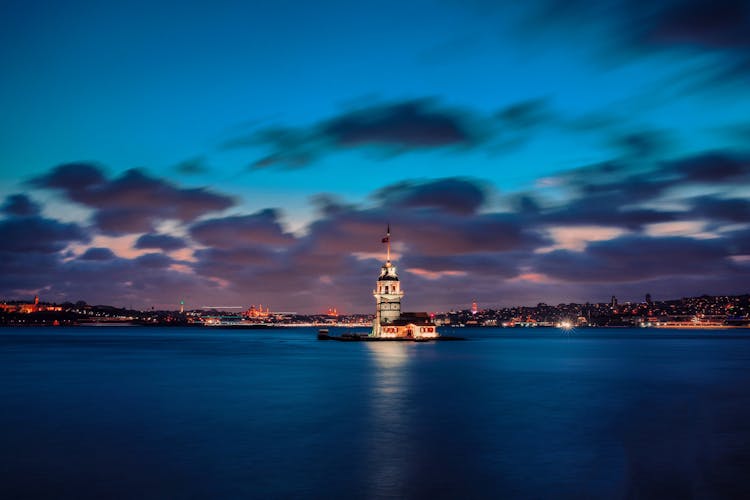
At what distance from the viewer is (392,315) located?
128 m

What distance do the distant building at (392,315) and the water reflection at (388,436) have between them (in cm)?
6130

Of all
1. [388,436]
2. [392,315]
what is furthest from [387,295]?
[388,436]

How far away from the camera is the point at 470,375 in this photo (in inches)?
2404

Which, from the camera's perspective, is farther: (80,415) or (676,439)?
(80,415)

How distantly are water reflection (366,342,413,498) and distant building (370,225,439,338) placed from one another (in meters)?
61.3

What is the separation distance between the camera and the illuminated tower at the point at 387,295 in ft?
397

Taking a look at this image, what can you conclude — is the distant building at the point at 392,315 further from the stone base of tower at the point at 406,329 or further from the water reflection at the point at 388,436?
the water reflection at the point at 388,436

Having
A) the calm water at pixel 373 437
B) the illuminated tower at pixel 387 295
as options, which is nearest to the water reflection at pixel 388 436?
the calm water at pixel 373 437

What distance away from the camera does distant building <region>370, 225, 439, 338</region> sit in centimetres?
12162

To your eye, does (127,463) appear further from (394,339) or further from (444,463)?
(394,339)

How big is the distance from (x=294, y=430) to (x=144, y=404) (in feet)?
42.1

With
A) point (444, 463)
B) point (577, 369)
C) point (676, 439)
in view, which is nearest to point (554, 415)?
point (676, 439)

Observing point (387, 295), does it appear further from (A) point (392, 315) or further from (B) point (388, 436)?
(B) point (388, 436)

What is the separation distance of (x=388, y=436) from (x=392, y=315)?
97778 millimetres
